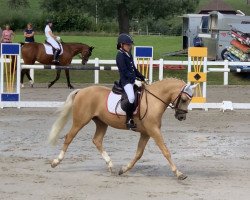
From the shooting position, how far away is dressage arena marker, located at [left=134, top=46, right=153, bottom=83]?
2086cm

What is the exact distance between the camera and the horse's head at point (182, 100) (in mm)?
11398

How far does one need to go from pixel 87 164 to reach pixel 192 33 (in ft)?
130

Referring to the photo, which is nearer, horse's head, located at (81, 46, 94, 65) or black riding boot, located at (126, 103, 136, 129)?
black riding boot, located at (126, 103, 136, 129)

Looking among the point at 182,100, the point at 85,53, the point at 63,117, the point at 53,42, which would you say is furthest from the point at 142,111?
the point at 85,53

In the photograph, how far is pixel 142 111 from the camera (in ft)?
37.9

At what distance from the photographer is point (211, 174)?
11602mm

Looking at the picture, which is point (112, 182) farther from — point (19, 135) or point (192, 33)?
point (192, 33)

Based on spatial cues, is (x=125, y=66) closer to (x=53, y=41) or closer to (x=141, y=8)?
(x=53, y=41)

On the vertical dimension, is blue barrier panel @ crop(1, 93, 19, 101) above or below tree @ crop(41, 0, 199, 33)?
below

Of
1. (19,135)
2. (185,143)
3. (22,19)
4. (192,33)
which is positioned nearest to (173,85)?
(185,143)

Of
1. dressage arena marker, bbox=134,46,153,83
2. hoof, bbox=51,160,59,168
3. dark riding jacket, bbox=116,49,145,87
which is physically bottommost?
hoof, bbox=51,160,59,168

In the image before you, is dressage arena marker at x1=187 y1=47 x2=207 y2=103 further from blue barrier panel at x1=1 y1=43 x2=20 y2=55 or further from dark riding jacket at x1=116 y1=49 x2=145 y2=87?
dark riding jacket at x1=116 y1=49 x2=145 y2=87

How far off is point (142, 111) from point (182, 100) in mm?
635

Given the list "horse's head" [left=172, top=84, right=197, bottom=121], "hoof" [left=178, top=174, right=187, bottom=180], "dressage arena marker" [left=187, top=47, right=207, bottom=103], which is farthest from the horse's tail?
"dressage arena marker" [left=187, top=47, right=207, bottom=103]
